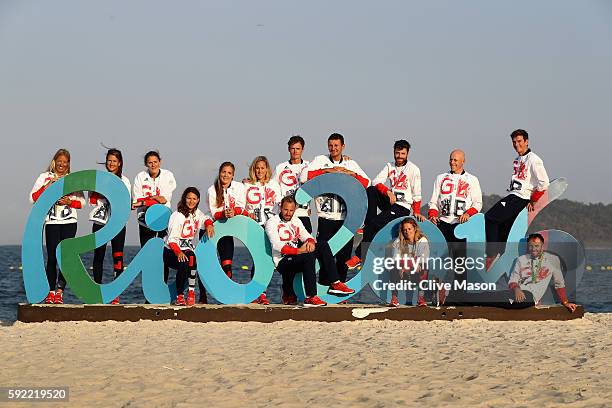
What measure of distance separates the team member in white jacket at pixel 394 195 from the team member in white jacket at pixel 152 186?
256cm

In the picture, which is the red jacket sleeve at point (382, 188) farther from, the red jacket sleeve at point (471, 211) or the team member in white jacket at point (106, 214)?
the team member in white jacket at point (106, 214)

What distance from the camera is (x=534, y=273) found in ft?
33.1

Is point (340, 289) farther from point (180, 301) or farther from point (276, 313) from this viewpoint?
point (180, 301)

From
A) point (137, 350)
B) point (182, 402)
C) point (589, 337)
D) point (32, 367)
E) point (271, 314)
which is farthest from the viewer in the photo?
point (271, 314)

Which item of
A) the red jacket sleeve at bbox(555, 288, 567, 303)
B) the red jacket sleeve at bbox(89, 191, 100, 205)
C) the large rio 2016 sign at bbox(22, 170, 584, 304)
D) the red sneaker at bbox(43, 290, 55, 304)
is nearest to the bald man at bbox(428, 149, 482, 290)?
the large rio 2016 sign at bbox(22, 170, 584, 304)

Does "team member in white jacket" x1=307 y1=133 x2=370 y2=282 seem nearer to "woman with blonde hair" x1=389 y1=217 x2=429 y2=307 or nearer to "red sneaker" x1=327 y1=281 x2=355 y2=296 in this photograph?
"red sneaker" x1=327 y1=281 x2=355 y2=296

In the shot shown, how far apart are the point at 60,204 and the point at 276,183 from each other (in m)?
2.79

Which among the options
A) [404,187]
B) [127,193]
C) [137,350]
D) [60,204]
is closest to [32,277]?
[60,204]

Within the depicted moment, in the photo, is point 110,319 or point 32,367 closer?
point 32,367

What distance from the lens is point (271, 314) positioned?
395 inches

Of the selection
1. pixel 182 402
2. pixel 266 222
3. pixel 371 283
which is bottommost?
pixel 182 402

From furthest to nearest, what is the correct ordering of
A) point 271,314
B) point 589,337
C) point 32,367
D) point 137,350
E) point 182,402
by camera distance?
point 271,314 < point 589,337 < point 137,350 < point 32,367 < point 182,402

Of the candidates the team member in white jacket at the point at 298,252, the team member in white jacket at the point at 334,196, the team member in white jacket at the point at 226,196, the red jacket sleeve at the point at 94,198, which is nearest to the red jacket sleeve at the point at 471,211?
the team member in white jacket at the point at 334,196

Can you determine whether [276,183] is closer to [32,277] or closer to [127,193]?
[127,193]
